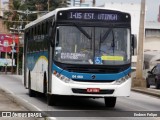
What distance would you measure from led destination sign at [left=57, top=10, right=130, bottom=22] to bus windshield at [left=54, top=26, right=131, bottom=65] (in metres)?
0.33

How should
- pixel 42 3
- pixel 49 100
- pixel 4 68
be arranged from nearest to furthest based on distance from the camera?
pixel 49 100
pixel 42 3
pixel 4 68

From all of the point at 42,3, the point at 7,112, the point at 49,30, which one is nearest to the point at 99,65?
the point at 49,30

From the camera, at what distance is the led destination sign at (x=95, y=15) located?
679 inches

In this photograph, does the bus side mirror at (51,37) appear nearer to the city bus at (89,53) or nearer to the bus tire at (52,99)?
the city bus at (89,53)

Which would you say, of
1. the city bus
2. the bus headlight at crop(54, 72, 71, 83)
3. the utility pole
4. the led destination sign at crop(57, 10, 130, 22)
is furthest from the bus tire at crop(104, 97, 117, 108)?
the utility pole

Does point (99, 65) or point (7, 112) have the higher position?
point (99, 65)

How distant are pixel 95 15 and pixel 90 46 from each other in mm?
1098

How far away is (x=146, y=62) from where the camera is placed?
71438mm

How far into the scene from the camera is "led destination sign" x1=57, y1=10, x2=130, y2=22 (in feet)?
56.6

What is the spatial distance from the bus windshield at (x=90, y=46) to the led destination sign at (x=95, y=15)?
33 cm

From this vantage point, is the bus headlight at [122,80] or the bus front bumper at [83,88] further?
the bus headlight at [122,80]

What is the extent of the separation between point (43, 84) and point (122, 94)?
3.39m

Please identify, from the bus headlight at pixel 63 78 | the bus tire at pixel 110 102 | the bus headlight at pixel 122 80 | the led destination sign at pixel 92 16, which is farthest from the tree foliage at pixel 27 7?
the bus headlight at pixel 63 78

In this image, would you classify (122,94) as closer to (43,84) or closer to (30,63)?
(43,84)
